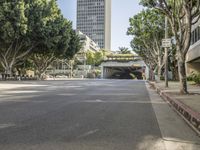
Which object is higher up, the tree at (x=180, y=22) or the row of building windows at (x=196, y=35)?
the row of building windows at (x=196, y=35)

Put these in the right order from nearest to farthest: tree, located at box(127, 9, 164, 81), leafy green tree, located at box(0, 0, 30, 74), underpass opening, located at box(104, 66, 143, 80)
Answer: leafy green tree, located at box(0, 0, 30, 74) → tree, located at box(127, 9, 164, 81) → underpass opening, located at box(104, 66, 143, 80)

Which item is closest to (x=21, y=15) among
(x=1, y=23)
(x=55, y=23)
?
(x=1, y=23)

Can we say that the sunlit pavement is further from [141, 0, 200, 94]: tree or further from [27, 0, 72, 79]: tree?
[27, 0, 72, 79]: tree

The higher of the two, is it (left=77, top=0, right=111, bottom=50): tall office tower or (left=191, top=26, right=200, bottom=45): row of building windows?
(left=77, top=0, right=111, bottom=50): tall office tower

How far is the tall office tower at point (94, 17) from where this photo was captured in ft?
574

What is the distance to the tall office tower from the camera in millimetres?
174875

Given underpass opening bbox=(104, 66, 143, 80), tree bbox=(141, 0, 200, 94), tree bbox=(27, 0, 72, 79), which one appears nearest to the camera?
tree bbox=(141, 0, 200, 94)

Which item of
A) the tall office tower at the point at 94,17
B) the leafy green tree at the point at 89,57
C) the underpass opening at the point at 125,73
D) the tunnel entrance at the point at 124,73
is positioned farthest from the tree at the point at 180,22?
the tall office tower at the point at 94,17

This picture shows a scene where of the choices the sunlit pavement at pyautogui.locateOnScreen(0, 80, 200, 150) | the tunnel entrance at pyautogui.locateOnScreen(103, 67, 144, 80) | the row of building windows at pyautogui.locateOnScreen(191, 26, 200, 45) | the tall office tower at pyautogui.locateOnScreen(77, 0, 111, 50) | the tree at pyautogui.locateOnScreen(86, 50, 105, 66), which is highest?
the tall office tower at pyautogui.locateOnScreen(77, 0, 111, 50)

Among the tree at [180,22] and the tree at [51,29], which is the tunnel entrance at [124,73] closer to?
the tree at [51,29]

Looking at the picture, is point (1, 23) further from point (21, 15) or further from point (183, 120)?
point (183, 120)

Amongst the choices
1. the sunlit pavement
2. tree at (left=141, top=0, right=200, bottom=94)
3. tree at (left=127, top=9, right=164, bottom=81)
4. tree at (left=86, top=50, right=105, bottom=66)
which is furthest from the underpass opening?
the sunlit pavement

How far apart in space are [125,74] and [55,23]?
82669 millimetres

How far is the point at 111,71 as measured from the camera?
4719 inches
